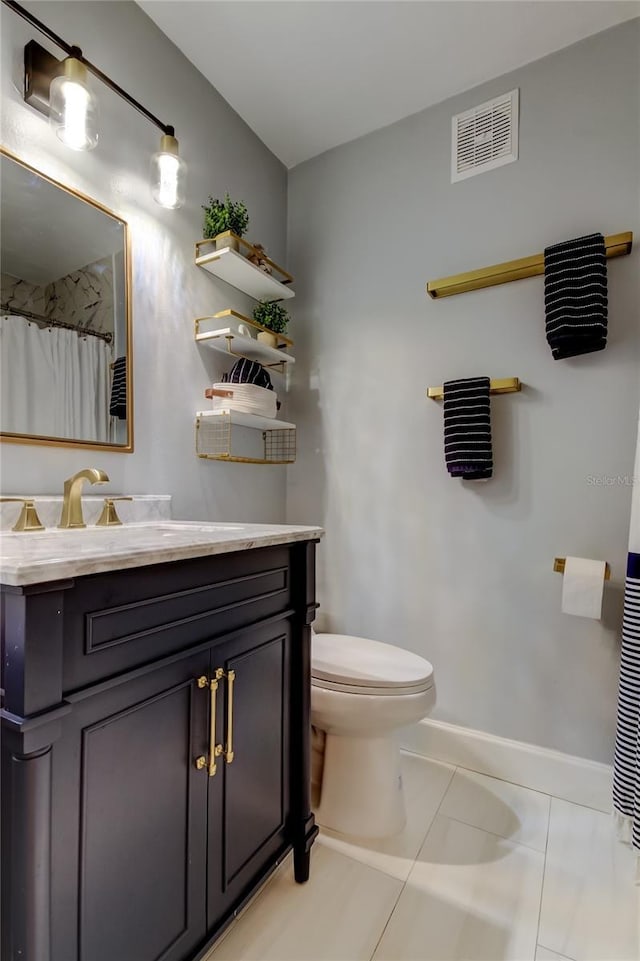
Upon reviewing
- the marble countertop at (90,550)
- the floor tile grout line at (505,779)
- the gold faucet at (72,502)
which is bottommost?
the floor tile grout line at (505,779)

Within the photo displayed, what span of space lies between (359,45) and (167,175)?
849 mm

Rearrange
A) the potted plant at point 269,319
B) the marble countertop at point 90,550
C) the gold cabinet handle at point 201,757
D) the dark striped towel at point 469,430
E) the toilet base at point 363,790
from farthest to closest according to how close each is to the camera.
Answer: the potted plant at point 269,319 < the dark striped towel at point 469,430 < the toilet base at point 363,790 < the gold cabinet handle at point 201,757 < the marble countertop at point 90,550

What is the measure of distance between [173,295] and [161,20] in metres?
0.86

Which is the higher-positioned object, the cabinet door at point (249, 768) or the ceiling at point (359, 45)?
the ceiling at point (359, 45)

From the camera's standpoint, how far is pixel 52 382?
118 cm

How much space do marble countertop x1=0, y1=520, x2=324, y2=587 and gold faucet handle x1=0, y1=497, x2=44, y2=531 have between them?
0.02 m

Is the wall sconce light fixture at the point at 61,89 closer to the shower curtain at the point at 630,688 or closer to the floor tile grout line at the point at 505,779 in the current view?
the shower curtain at the point at 630,688

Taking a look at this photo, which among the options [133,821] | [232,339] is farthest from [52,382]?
[133,821]

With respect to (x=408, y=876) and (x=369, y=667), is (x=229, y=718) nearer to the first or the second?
(x=369, y=667)

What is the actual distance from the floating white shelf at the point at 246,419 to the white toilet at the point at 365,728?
85 centimetres

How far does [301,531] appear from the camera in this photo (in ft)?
3.64

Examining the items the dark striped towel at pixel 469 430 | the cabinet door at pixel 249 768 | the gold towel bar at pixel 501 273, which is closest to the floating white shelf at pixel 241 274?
the gold towel bar at pixel 501 273

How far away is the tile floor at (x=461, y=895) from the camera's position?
101 cm

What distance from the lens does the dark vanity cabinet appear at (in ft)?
1.95
